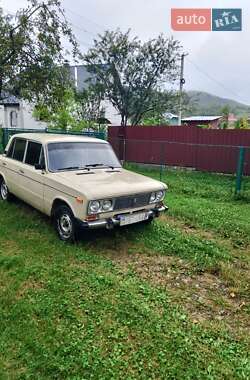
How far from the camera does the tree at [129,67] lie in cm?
1850

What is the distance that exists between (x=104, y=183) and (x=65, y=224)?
2.92 feet

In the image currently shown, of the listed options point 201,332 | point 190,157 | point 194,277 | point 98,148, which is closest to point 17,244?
point 98,148

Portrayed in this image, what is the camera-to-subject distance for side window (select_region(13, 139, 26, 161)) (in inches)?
233

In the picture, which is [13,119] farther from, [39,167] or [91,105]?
[39,167]

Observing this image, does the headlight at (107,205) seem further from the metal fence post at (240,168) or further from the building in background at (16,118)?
the building in background at (16,118)

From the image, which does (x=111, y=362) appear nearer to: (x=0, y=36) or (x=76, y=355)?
(x=76, y=355)

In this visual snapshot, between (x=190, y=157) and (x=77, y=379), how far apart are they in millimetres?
10562

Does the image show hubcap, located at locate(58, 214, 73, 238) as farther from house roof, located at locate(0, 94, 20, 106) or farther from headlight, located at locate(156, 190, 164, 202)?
house roof, located at locate(0, 94, 20, 106)

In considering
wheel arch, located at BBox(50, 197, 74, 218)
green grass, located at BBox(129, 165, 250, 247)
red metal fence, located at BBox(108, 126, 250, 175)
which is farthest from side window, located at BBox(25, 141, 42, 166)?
red metal fence, located at BBox(108, 126, 250, 175)

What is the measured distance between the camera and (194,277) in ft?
A: 12.9

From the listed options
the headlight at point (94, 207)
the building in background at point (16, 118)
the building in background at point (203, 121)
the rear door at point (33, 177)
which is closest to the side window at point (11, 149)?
the rear door at point (33, 177)

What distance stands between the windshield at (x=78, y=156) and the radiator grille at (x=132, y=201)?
41.9 inches

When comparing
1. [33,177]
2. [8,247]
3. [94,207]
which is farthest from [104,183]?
[8,247]

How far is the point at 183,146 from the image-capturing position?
1218 centimetres
